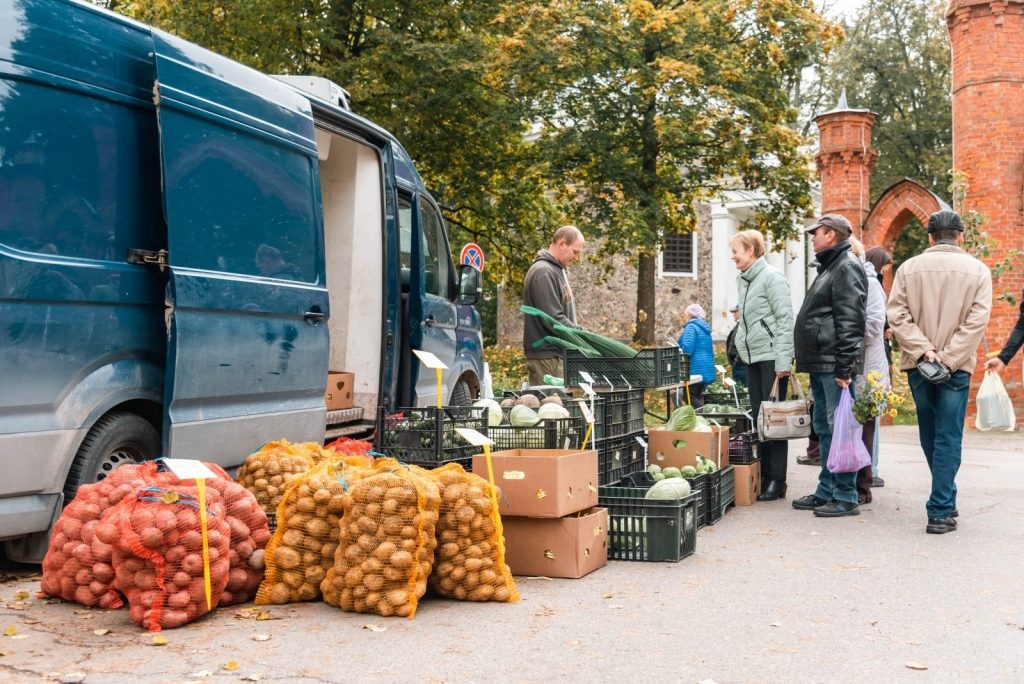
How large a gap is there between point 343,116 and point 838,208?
62.3 ft

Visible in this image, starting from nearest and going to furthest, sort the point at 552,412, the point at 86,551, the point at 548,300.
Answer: the point at 86,551
the point at 552,412
the point at 548,300

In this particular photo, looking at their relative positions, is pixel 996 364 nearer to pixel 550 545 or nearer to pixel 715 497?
pixel 715 497

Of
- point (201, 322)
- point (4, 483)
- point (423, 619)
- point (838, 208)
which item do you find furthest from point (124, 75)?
point (838, 208)

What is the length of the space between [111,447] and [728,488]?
488cm

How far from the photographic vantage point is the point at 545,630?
16.5ft

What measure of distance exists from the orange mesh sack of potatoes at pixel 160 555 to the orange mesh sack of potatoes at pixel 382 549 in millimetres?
589

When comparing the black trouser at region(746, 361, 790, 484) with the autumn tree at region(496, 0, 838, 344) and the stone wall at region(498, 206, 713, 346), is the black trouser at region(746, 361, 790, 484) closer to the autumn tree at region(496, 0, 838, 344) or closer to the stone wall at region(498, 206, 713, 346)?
the autumn tree at region(496, 0, 838, 344)

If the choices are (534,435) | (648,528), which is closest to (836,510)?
(648,528)

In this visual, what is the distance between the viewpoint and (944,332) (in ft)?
25.9

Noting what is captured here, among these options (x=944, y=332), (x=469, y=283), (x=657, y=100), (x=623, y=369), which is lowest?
(x=623, y=369)

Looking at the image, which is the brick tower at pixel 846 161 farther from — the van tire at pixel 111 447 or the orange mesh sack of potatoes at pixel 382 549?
the orange mesh sack of potatoes at pixel 382 549

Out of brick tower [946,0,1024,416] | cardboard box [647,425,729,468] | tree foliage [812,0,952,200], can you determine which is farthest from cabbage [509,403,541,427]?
tree foliage [812,0,952,200]

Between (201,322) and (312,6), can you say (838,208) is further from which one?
(201,322)

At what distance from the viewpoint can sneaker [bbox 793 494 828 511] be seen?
8.97 meters
